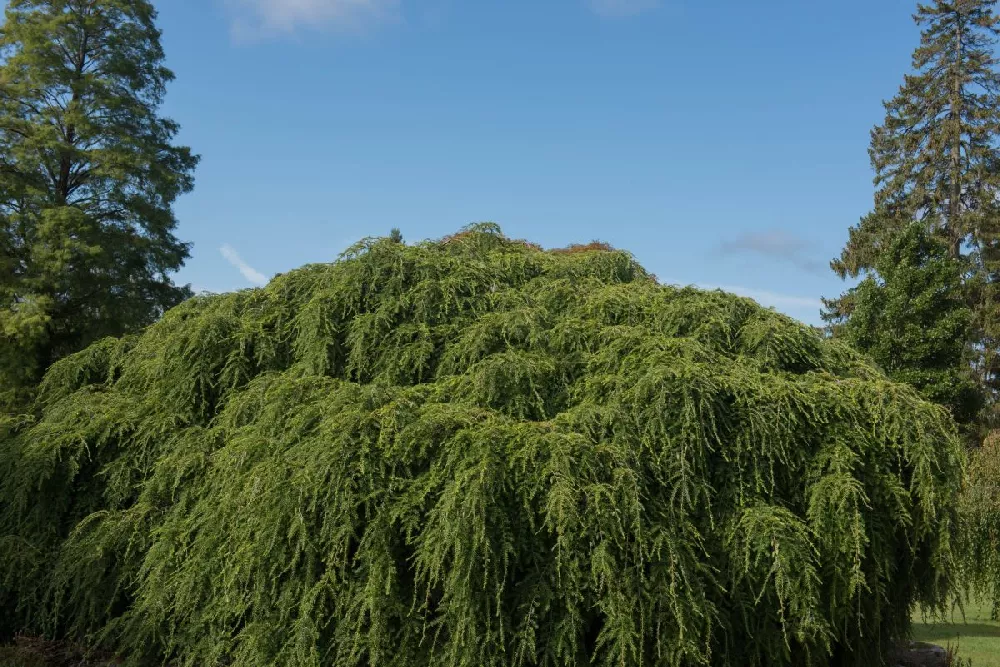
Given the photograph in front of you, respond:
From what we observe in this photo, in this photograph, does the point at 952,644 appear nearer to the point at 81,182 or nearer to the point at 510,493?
the point at 510,493

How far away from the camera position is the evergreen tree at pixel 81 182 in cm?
1517

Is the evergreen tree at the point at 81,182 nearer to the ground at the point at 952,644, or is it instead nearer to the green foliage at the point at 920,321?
the ground at the point at 952,644

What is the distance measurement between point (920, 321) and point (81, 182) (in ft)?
64.0

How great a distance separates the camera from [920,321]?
58.1 feet

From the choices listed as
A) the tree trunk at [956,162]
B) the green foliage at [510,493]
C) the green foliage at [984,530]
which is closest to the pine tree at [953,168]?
the tree trunk at [956,162]

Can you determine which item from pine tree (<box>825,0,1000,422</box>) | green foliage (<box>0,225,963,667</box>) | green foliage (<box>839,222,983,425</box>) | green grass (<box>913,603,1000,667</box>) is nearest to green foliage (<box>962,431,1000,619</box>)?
green grass (<box>913,603,1000,667</box>)

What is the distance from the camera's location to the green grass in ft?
30.6

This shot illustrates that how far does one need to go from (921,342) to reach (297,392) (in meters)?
15.9

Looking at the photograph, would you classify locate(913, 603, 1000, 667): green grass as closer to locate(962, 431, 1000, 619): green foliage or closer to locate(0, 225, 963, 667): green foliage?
locate(962, 431, 1000, 619): green foliage

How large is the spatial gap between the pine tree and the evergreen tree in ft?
69.3

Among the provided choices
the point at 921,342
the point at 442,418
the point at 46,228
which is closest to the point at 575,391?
the point at 442,418

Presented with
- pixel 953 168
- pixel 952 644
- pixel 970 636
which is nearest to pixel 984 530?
pixel 970 636

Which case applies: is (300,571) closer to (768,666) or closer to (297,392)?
(297,392)

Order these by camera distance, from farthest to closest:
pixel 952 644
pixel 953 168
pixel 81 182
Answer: pixel 953 168 < pixel 81 182 < pixel 952 644
